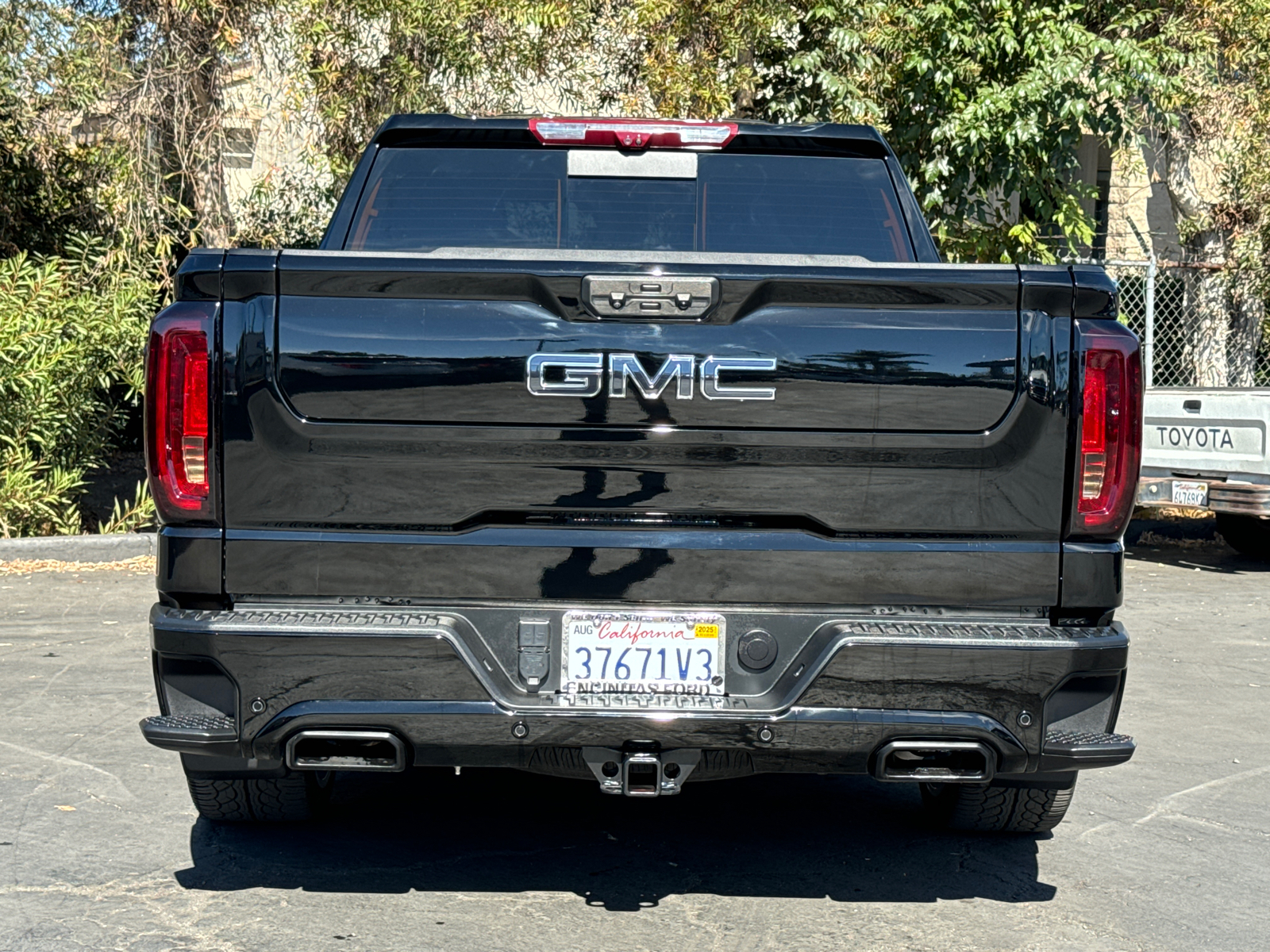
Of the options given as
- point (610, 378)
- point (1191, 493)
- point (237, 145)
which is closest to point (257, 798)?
point (610, 378)

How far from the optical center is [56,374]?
952cm

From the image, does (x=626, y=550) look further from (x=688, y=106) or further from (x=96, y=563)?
(x=688, y=106)

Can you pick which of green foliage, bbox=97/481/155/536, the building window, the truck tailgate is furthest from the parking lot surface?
the building window

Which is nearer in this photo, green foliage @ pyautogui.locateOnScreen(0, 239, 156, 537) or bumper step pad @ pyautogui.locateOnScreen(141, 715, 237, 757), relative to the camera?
bumper step pad @ pyautogui.locateOnScreen(141, 715, 237, 757)

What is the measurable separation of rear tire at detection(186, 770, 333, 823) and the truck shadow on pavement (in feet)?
0.23

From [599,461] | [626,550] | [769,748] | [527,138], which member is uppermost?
[527,138]

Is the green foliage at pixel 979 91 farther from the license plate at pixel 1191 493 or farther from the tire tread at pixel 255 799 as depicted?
the tire tread at pixel 255 799

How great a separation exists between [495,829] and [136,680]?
258 centimetres

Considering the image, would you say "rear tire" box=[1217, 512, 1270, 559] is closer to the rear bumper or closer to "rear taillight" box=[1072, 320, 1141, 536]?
"rear taillight" box=[1072, 320, 1141, 536]

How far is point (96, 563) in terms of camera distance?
31.3 ft

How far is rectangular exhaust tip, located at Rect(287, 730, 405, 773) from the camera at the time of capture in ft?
11.0

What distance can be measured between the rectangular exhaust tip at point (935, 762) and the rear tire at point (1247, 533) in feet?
26.6

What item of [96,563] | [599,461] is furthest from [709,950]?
[96,563]

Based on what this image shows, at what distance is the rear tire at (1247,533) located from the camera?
10.7m
